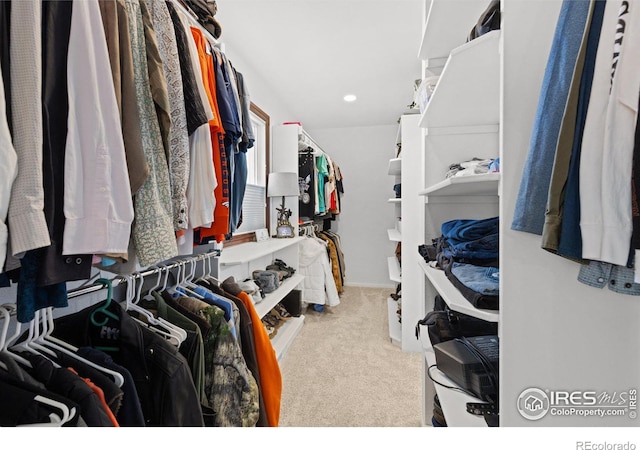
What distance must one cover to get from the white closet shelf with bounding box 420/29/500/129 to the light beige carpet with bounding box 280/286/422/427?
5.17 feet

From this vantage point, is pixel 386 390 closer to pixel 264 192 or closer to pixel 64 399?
pixel 64 399

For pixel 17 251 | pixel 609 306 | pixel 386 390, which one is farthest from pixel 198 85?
pixel 386 390

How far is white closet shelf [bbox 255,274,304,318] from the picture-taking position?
5.92 ft

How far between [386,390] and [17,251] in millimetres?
1906

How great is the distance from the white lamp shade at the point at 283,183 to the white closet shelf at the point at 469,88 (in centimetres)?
149

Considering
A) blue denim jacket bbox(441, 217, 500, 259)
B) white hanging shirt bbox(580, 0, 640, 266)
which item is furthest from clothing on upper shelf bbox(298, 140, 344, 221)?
white hanging shirt bbox(580, 0, 640, 266)

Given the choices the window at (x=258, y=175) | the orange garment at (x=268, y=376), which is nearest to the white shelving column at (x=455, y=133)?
the orange garment at (x=268, y=376)

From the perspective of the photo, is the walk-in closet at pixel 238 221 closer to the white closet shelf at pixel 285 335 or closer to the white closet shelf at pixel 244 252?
the white closet shelf at pixel 244 252

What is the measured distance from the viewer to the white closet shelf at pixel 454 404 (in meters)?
0.81

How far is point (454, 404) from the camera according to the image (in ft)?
2.94

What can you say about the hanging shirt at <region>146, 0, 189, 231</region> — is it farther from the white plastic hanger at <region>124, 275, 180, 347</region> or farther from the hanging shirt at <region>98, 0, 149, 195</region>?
the white plastic hanger at <region>124, 275, 180, 347</region>

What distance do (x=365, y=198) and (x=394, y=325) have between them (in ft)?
6.99

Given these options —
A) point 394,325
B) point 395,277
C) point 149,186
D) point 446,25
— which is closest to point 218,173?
point 149,186

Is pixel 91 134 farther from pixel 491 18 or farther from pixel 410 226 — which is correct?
pixel 410 226
